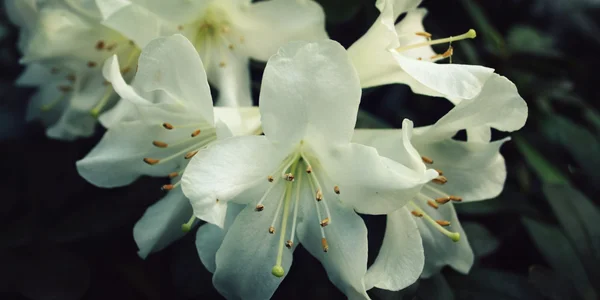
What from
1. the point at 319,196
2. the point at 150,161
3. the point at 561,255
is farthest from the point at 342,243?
the point at 561,255

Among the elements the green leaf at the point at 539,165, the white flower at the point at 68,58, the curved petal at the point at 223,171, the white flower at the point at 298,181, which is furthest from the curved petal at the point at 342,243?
the green leaf at the point at 539,165

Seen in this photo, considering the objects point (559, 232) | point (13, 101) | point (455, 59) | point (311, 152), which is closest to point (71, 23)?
point (13, 101)

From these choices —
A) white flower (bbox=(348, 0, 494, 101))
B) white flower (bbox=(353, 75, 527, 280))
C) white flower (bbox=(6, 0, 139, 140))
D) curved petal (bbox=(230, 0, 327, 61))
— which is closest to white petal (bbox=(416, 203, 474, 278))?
white flower (bbox=(353, 75, 527, 280))

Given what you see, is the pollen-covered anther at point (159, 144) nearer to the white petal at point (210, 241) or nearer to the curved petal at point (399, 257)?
the white petal at point (210, 241)

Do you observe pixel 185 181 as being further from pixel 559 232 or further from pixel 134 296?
pixel 559 232

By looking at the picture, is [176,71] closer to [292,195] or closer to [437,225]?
[292,195]

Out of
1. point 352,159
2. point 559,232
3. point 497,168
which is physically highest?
point 352,159
